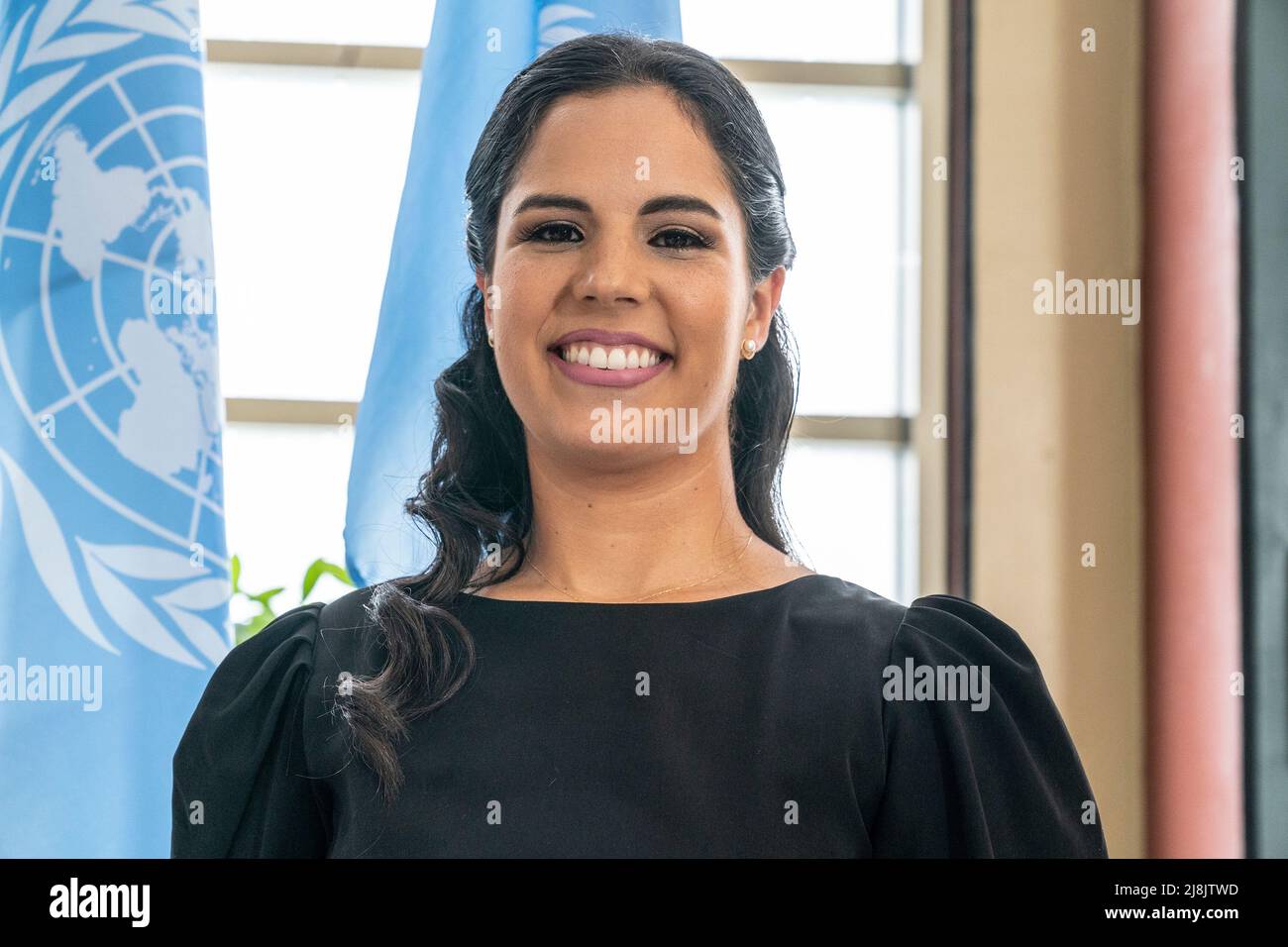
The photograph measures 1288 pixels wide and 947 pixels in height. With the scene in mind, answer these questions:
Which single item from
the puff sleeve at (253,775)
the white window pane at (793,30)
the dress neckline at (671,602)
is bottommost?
the puff sleeve at (253,775)

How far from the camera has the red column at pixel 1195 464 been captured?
160 cm

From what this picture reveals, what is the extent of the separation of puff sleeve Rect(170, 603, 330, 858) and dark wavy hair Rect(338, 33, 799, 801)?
3.2 inches

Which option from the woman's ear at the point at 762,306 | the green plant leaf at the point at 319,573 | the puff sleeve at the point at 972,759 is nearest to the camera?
the puff sleeve at the point at 972,759

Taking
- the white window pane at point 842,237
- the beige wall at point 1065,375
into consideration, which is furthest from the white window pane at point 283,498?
the beige wall at point 1065,375

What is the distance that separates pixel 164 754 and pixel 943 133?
138cm

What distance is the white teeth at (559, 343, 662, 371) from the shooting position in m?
1.36

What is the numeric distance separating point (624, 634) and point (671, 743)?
0.14 meters

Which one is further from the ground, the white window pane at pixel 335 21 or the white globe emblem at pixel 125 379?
the white window pane at pixel 335 21

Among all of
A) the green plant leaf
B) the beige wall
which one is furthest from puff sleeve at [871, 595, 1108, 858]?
the green plant leaf

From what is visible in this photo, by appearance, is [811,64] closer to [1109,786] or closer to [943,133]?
[943,133]

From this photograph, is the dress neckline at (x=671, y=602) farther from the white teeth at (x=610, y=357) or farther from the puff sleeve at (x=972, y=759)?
the white teeth at (x=610, y=357)

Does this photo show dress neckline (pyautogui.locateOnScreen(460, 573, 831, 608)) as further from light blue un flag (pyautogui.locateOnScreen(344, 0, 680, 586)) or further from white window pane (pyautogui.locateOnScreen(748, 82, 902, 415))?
white window pane (pyautogui.locateOnScreen(748, 82, 902, 415))

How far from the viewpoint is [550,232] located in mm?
1373
